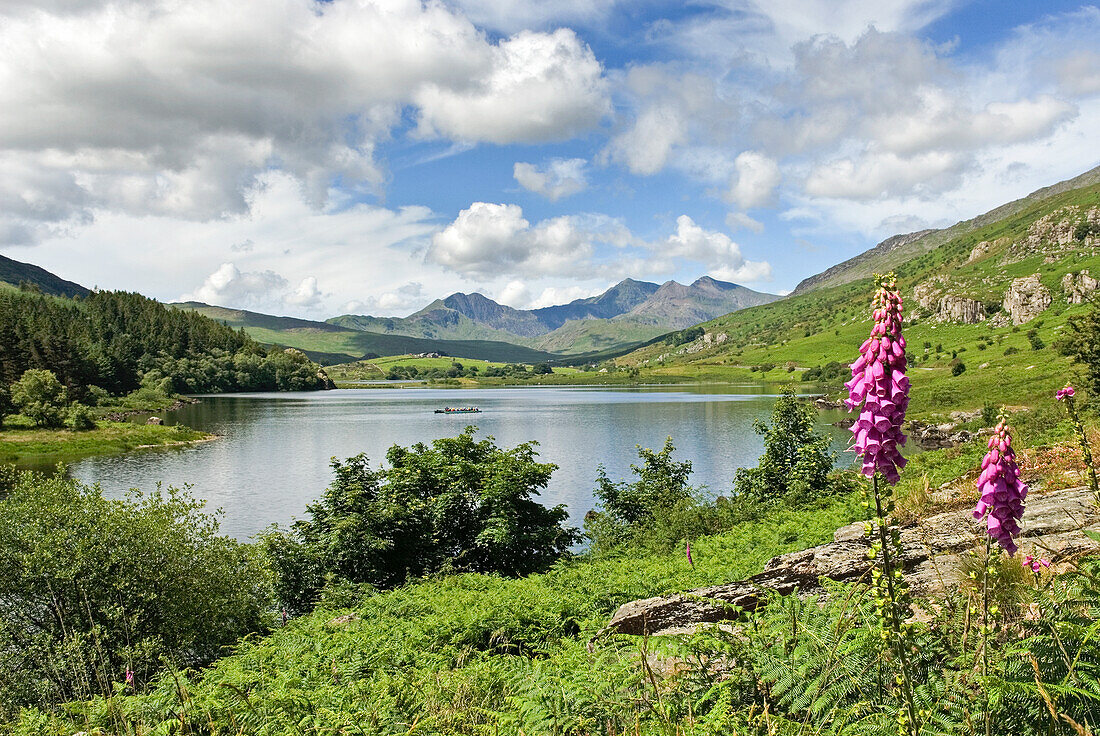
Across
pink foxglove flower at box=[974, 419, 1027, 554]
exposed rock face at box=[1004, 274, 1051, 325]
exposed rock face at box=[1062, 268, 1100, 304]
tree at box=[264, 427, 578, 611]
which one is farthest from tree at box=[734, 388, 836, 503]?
exposed rock face at box=[1004, 274, 1051, 325]

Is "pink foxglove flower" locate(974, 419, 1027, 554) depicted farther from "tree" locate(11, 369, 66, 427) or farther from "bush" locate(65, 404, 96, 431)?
"tree" locate(11, 369, 66, 427)

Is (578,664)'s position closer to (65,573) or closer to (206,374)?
(65,573)

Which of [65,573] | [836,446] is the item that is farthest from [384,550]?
[836,446]

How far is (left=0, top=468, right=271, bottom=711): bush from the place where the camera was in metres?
18.1

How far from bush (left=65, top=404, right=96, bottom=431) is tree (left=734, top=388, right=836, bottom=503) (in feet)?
278

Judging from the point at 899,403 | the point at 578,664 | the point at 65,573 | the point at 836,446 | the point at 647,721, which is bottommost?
the point at 836,446

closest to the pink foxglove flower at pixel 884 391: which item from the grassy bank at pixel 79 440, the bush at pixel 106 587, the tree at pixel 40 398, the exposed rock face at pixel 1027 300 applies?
the bush at pixel 106 587

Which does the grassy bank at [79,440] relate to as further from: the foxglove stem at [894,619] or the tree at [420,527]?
the foxglove stem at [894,619]

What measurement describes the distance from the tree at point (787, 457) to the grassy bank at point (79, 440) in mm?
68830

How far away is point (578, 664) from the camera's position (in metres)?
7.31

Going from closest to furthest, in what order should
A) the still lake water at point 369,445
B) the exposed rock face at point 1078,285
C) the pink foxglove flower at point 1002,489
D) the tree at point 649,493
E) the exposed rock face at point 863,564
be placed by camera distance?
the pink foxglove flower at point 1002,489 < the exposed rock face at point 863,564 < the tree at point 649,493 < the still lake water at point 369,445 < the exposed rock face at point 1078,285

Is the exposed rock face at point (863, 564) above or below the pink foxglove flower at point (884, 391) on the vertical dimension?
below

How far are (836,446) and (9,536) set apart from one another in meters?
61.7

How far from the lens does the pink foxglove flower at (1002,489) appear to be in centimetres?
397
